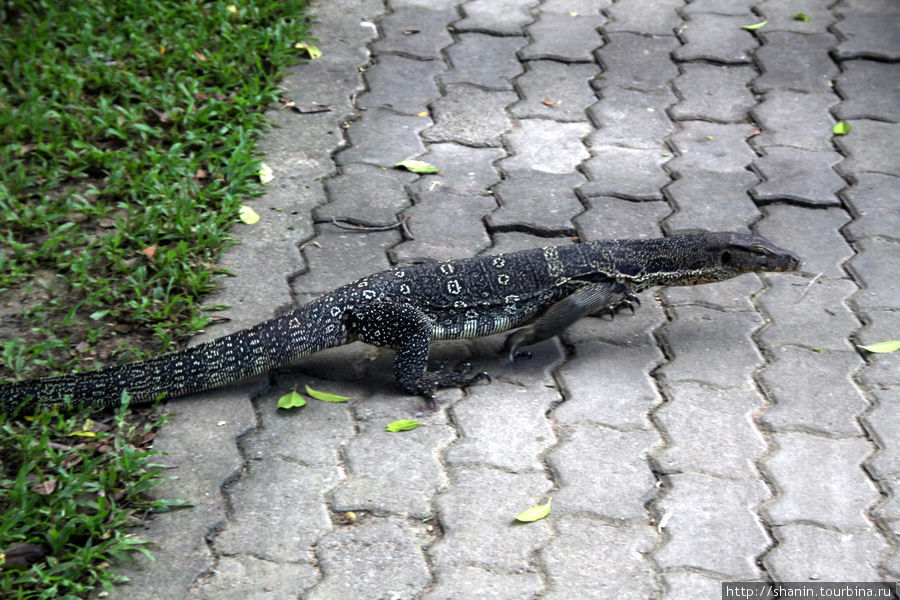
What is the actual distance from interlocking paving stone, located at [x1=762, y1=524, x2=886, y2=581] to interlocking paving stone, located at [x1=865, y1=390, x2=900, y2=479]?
418 mm

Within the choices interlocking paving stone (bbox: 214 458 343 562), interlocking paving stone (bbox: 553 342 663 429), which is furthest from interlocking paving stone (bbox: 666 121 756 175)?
interlocking paving stone (bbox: 214 458 343 562)

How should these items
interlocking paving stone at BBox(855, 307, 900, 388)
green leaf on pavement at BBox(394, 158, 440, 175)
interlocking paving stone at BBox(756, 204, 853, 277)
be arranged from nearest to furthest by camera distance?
1. interlocking paving stone at BBox(855, 307, 900, 388)
2. interlocking paving stone at BBox(756, 204, 853, 277)
3. green leaf on pavement at BBox(394, 158, 440, 175)

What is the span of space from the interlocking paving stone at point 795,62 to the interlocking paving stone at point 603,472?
3.67m

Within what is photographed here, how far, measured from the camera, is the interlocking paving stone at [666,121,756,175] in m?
6.30

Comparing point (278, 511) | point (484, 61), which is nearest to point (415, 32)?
point (484, 61)

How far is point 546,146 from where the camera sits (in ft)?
21.3

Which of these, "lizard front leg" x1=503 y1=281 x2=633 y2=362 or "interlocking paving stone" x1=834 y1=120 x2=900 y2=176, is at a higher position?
"interlocking paving stone" x1=834 y1=120 x2=900 y2=176

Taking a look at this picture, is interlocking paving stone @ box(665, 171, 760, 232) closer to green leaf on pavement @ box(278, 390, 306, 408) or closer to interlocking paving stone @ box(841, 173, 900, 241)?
interlocking paving stone @ box(841, 173, 900, 241)

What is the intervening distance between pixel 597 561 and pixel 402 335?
143 cm

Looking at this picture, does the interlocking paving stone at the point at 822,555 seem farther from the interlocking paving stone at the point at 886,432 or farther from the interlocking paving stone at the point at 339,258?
the interlocking paving stone at the point at 339,258

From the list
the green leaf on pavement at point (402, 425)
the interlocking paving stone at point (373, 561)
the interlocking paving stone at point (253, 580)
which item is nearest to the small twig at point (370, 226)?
the green leaf on pavement at point (402, 425)

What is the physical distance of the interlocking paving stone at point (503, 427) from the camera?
170 inches

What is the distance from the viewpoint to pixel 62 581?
143 inches

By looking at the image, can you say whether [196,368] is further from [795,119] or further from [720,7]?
[720,7]
